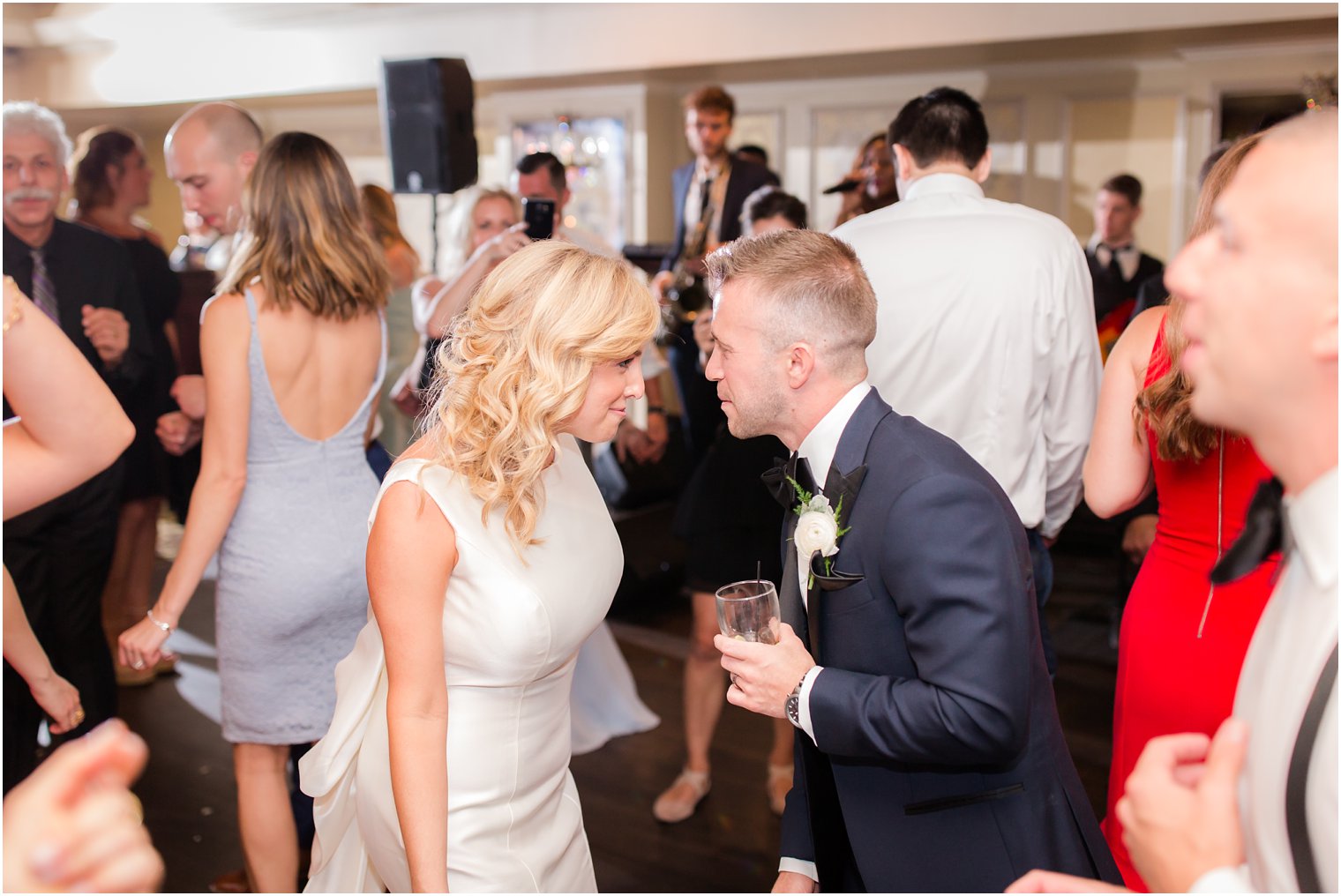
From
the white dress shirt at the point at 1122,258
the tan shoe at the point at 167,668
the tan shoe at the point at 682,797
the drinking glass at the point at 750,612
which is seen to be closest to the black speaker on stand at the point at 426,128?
the tan shoe at the point at 167,668

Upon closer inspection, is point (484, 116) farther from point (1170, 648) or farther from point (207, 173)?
point (1170, 648)

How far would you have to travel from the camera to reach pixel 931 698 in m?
1.46

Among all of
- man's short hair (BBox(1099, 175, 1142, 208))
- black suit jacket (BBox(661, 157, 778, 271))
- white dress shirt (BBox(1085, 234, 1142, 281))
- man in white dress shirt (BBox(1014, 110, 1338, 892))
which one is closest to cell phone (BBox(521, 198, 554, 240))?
black suit jacket (BBox(661, 157, 778, 271))

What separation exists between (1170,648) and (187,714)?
323cm

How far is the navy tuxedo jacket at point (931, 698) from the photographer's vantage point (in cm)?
146

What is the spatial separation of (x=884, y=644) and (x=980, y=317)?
3.87ft

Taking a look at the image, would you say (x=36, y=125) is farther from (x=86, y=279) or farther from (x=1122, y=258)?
(x=1122, y=258)

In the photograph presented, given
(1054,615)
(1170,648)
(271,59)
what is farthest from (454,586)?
(271,59)

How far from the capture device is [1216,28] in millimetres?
6547

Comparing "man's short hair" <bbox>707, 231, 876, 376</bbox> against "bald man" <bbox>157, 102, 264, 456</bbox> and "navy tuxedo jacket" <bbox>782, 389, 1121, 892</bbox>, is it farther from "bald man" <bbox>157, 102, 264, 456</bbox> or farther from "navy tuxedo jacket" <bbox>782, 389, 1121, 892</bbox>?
"bald man" <bbox>157, 102, 264, 456</bbox>

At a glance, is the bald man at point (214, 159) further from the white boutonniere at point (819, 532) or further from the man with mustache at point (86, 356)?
the white boutonniere at point (819, 532)

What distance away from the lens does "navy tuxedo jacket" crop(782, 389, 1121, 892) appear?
4.80ft

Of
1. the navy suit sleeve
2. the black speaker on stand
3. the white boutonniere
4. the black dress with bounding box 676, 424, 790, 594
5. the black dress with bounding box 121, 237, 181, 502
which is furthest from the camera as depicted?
the black speaker on stand

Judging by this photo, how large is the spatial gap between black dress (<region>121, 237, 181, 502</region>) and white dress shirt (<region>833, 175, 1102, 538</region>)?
104 inches
